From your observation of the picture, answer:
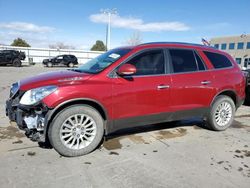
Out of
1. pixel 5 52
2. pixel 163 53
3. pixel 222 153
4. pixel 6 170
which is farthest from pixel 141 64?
pixel 5 52

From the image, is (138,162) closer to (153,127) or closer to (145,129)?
(145,129)

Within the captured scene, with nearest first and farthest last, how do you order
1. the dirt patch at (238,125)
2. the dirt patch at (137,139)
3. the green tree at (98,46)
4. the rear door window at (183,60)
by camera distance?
the dirt patch at (137,139)
the rear door window at (183,60)
the dirt patch at (238,125)
the green tree at (98,46)

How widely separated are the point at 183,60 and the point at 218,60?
1.03 metres

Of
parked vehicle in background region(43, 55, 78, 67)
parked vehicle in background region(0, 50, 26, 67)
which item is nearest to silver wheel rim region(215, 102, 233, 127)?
parked vehicle in background region(0, 50, 26, 67)

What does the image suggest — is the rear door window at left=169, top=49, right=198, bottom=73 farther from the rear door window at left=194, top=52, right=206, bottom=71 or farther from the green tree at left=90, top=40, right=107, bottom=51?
the green tree at left=90, top=40, right=107, bottom=51

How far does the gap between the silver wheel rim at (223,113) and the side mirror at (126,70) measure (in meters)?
2.39

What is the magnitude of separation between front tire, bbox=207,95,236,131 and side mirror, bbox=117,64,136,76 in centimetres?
222

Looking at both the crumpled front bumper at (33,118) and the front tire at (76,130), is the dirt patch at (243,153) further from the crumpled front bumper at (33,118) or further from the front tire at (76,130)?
the crumpled front bumper at (33,118)

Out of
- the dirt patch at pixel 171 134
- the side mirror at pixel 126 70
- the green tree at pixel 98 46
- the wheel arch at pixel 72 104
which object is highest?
the green tree at pixel 98 46

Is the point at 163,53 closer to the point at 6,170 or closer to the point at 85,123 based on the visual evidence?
the point at 85,123

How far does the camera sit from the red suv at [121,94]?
3955 millimetres

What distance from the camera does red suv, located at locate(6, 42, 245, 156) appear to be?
13.0ft

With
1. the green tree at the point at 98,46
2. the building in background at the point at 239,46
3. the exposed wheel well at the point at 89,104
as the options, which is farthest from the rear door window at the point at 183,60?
the green tree at the point at 98,46

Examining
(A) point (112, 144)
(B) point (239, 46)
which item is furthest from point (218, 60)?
(B) point (239, 46)
